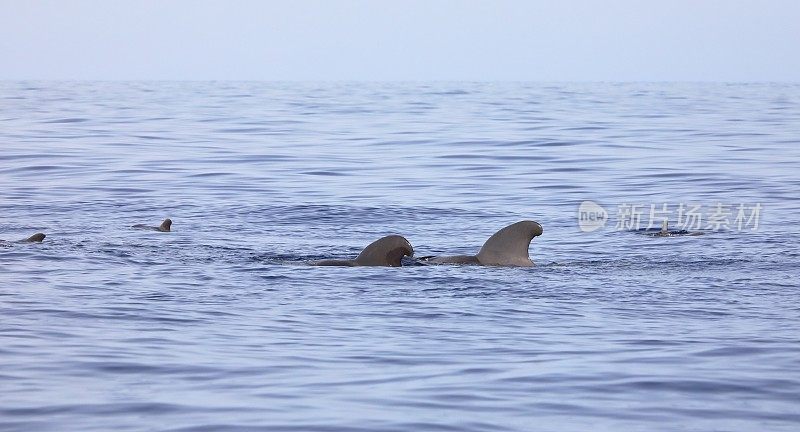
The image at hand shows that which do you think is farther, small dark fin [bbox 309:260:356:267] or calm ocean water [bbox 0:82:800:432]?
small dark fin [bbox 309:260:356:267]

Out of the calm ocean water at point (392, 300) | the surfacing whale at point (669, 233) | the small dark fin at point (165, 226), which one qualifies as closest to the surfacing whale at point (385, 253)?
the calm ocean water at point (392, 300)

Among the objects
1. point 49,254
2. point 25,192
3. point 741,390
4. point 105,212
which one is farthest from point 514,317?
point 25,192

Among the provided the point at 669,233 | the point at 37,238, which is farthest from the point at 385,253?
the point at 669,233

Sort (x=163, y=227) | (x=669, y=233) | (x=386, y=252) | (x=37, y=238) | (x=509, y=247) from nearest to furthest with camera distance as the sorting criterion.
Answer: (x=386, y=252) < (x=509, y=247) < (x=37, y=238) < (x=669, y=233) < (x=163, y=227)

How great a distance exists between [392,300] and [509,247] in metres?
2.28

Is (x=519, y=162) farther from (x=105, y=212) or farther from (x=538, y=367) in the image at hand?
(x=538, y=367)

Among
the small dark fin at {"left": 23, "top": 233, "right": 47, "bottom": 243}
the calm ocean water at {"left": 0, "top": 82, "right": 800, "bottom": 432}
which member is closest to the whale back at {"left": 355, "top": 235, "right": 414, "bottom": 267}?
the calm ocean water at {"left": 0, "top": 82, "right": 800, "bottom": 432}

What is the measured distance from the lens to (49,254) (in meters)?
15.4

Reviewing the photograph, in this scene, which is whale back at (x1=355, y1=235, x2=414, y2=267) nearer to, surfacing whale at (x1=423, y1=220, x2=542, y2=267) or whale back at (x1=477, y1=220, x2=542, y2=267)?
surfacing whale at (x1=423, y1=220, x2=542, y2=267)

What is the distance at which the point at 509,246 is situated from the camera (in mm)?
14320

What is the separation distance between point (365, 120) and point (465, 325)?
117ft

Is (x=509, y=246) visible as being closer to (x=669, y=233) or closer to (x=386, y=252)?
(x=386, y=252)

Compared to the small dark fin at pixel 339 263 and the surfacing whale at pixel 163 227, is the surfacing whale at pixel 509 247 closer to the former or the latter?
the small dark fin at pixel 339 263

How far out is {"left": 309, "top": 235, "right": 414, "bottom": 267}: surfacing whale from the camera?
14098 millimetres
